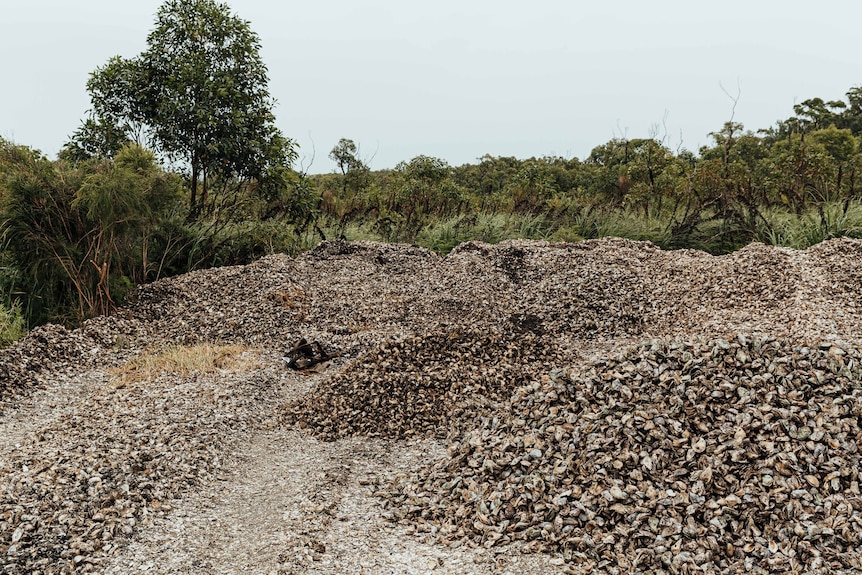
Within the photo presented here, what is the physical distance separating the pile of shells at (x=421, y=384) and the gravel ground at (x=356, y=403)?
2 centimetres

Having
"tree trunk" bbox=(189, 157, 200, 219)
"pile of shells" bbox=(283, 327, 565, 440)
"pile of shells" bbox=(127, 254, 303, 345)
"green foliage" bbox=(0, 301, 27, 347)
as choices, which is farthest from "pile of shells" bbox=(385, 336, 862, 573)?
"tree trunk" bbox=(189, 157, 200, 219)

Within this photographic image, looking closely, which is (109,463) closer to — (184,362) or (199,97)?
(184,362)

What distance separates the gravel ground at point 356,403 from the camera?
2.86 meters

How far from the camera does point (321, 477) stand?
11.6 feet

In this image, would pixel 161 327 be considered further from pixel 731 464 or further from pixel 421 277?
pixel 731 464

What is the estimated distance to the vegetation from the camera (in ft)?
20.5

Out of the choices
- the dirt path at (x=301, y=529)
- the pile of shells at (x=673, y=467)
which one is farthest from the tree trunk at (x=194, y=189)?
the pile of shells at (x=673, y=467)

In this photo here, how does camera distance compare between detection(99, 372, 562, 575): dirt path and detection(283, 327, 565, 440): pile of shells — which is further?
detection(283, 327, 565, 440): pile of shells

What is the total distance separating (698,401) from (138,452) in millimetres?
3029

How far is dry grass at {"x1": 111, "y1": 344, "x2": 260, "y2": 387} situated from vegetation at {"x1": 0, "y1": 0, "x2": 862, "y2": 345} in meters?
1.37

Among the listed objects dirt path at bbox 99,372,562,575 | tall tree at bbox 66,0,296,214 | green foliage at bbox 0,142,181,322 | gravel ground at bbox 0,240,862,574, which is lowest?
dirt path at bbox 99,372,562,575

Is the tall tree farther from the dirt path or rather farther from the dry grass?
the dirt path

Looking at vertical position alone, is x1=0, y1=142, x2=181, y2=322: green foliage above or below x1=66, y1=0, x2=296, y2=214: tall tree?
below

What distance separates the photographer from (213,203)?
30.1ft
